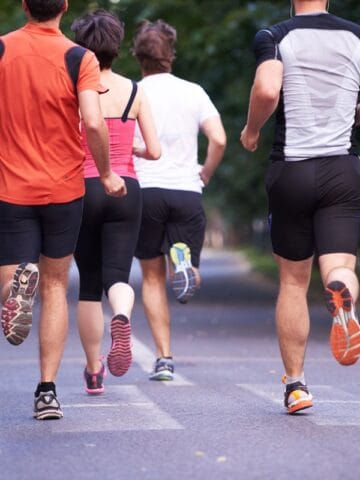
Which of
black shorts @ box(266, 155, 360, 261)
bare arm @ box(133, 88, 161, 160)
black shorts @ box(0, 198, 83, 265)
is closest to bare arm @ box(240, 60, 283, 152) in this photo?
black shorts @ box(266, 155, 360, 261)

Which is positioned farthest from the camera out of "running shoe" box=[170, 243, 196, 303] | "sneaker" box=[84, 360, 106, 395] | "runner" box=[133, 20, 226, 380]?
"runner" box=[133, 20, 226, 380]

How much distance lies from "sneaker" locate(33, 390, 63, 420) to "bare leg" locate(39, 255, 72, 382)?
0.13 meters

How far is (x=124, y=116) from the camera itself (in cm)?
839

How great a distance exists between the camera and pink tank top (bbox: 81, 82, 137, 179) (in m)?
8.34

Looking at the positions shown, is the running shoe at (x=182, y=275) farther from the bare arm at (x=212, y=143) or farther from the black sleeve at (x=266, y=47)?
the black sleeve at (x=266, y=47)

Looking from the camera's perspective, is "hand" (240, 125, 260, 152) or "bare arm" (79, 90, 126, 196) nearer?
"bare arm" (79, 90, 126, 196)

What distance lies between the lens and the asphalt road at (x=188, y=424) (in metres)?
5.54

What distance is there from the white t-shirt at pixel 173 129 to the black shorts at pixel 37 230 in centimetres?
264

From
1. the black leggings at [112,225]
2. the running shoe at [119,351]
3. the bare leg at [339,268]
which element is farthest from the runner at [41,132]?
the bare leg at [339,268]

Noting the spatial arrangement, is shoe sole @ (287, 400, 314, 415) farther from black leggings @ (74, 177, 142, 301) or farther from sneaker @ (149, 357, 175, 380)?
sneaker @ (149, 357, 175, 380)

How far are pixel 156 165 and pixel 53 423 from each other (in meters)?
3.23

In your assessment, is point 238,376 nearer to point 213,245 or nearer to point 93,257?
point 93,257

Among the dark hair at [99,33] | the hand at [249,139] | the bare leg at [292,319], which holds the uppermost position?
the dark hair at [99,33]

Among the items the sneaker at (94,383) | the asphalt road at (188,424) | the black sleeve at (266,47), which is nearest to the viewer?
the asphalt road at (188,424)
